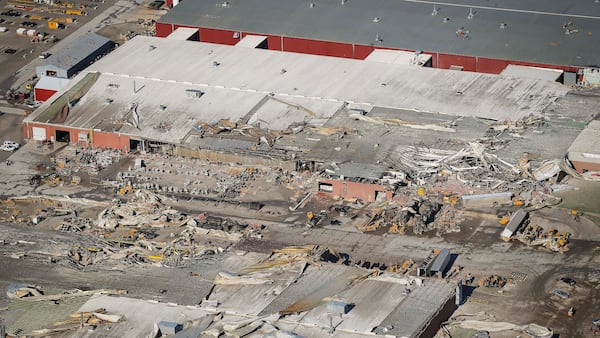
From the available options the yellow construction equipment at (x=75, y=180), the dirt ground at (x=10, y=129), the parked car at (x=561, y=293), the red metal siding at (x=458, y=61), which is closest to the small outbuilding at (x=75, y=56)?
the dirt ground at (x=10, y=129)

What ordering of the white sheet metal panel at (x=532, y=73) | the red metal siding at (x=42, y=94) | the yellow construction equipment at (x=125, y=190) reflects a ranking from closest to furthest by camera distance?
the yellow construction equipment at (x=125, y=190) < the white sheet metal panel at (x=532, y=73) < the red metal siding at (x=42, y=94)

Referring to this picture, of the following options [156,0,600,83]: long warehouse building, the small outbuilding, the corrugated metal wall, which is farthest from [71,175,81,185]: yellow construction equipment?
the corrugated metal wall

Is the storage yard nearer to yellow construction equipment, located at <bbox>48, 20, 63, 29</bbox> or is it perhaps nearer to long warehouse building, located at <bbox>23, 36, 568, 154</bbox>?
long warehouse building, located at <bbox>23, 36, 568, 154</bbox>

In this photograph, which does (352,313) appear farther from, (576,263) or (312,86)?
(312,86)

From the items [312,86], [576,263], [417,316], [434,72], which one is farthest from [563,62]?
[417,316]

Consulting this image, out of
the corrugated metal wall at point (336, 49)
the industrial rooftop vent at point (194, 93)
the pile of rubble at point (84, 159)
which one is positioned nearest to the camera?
the pile of rubble at point (84, 159)

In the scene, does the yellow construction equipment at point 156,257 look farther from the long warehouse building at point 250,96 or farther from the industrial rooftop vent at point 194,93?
the industrial rooftop vent at point 194,93

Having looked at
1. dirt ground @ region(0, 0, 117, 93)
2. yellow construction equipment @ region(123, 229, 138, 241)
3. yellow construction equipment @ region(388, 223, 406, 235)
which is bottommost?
dirt ground @ region(0, 0, 117, 93)
